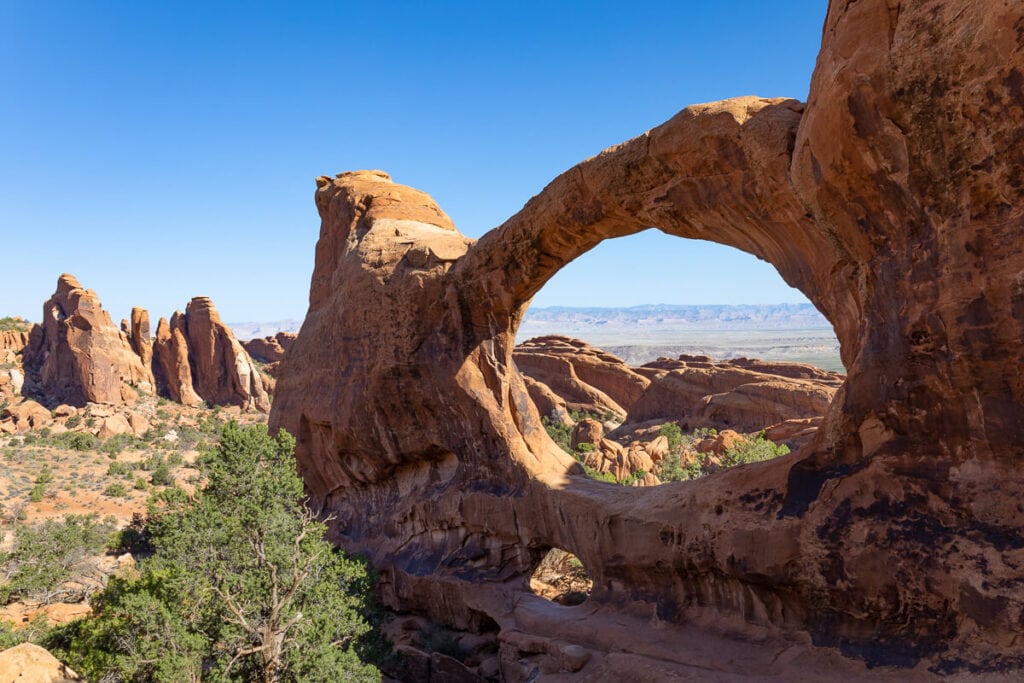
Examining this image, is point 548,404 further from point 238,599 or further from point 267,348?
point 267,348

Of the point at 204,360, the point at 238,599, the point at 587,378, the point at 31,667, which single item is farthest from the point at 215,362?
the point at 238,599

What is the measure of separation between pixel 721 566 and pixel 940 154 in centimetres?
616

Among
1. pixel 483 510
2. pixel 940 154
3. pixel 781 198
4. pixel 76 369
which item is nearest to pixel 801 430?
pixel 483 510

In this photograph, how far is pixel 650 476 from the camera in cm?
2089

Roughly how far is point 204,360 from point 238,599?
5776 cm

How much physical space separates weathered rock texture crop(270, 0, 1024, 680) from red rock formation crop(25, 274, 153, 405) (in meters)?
A: 50.2

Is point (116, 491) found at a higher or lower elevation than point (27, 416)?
lower

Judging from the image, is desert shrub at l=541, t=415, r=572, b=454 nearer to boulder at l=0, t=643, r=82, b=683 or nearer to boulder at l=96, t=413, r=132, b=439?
boulder at l=0, t=643, r=82, b=683

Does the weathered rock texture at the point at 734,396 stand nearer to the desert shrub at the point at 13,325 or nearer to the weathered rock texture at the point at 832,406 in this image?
the weathered rock texture at the point at 832,406

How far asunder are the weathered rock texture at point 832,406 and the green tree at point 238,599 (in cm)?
343

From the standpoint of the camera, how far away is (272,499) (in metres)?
12.0

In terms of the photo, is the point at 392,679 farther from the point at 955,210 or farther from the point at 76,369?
the point at 76,369

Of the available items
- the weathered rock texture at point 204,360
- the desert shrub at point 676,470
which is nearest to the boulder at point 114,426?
the weathered rock texture at point 204,360

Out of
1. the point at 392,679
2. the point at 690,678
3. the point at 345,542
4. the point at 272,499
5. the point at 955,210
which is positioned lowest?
the point at 392,679
